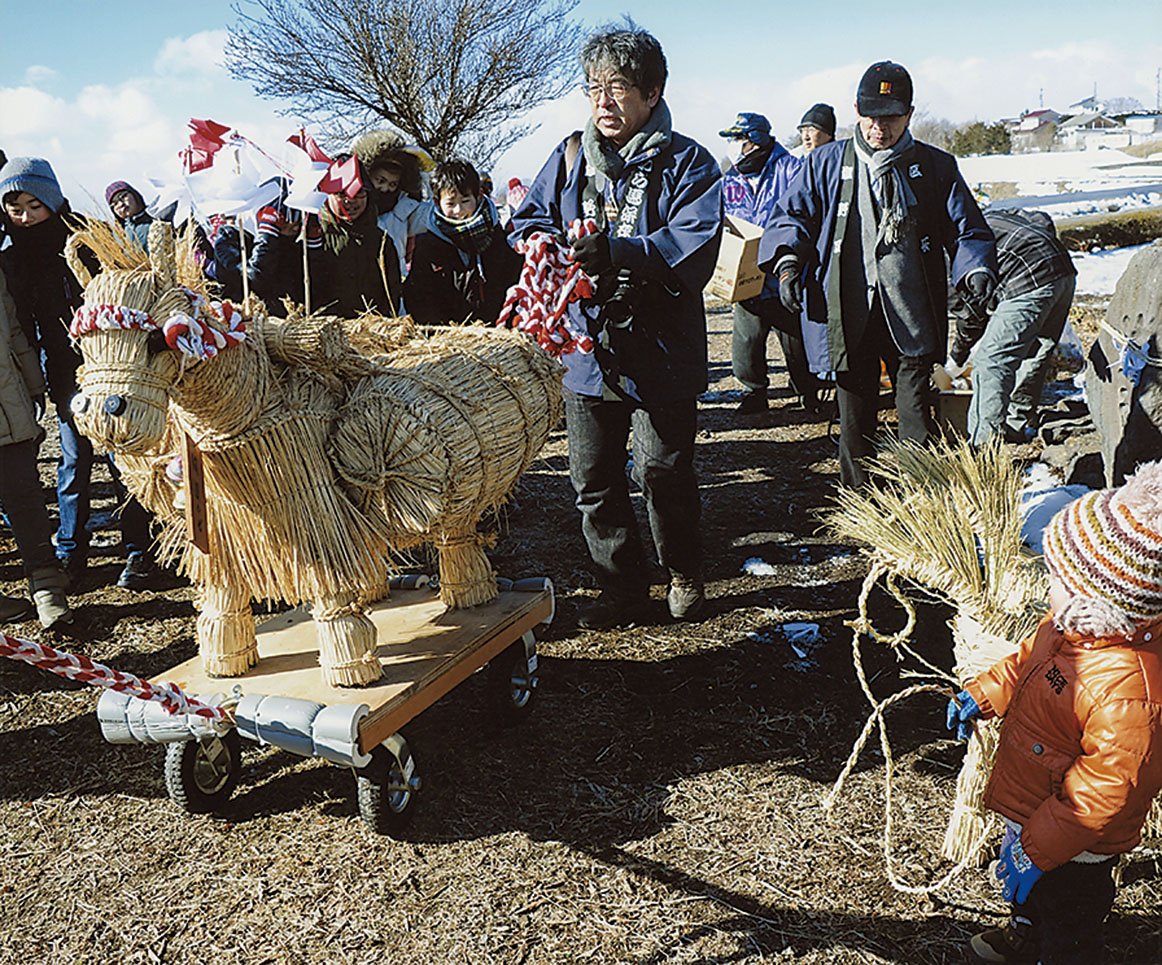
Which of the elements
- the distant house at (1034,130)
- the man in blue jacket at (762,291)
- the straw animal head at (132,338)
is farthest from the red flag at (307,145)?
the distant house at (1034,130)

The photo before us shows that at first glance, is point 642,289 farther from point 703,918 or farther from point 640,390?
point 703,918

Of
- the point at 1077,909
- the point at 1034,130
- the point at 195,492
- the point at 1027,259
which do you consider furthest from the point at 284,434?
the point at 1034,130

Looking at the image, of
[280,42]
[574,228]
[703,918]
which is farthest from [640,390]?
[280,42]

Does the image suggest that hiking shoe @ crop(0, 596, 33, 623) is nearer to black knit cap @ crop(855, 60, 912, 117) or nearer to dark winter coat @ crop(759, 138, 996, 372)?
dark winter coat @ crop(759, 138, 996, 372)

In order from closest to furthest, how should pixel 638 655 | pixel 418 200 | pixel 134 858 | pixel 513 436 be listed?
1. pixel 134 858
2. pixel 513 436
3. pixel 638 655
4. pixel 418 200

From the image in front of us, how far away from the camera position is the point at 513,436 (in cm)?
319

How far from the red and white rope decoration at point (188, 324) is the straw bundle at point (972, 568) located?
1871 millimetres

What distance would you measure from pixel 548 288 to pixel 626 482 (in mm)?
945

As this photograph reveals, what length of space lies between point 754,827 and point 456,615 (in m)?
1.24

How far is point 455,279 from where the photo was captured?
4.86 meters

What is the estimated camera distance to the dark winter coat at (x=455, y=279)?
15.7 ft

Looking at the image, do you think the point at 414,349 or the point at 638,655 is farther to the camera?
the point at 638,655

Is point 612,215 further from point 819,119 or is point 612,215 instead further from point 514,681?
point 819,119

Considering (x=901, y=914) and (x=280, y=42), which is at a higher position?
(x=280, y=42)
